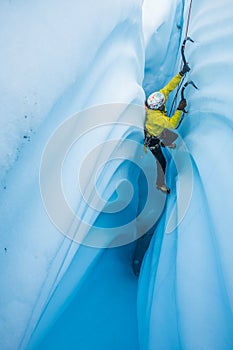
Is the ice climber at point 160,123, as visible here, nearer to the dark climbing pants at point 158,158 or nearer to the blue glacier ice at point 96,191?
the dark climbing pants at point 158,158

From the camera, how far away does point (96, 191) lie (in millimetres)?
1422

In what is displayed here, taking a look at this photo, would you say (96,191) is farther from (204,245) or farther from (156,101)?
(156,101)

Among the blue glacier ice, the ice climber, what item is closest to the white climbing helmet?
the ice climber

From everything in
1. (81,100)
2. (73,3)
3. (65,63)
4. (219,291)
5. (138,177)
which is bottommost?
(138,177)

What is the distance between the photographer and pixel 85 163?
A: 1.24 metres

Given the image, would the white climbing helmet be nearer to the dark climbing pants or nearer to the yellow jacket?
the yellow jacket

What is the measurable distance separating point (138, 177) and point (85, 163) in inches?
55.0

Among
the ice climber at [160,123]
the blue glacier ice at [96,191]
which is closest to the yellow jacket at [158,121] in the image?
the ice climber at [160,123]

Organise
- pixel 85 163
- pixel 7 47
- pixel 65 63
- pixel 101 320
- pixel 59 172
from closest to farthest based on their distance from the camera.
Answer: pixel 7 47, pixel 65 63, pixel 59 172, pixel 85 163, pixel 101 320

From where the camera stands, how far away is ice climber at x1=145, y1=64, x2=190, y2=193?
6.75ft

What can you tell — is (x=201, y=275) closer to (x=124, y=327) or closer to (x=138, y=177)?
(x=124, y=327)

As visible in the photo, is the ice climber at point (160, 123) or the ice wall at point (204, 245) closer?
the ice wall at point (204, 245)

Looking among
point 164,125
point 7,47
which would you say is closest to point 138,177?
point 164,125

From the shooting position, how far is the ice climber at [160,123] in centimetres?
206
